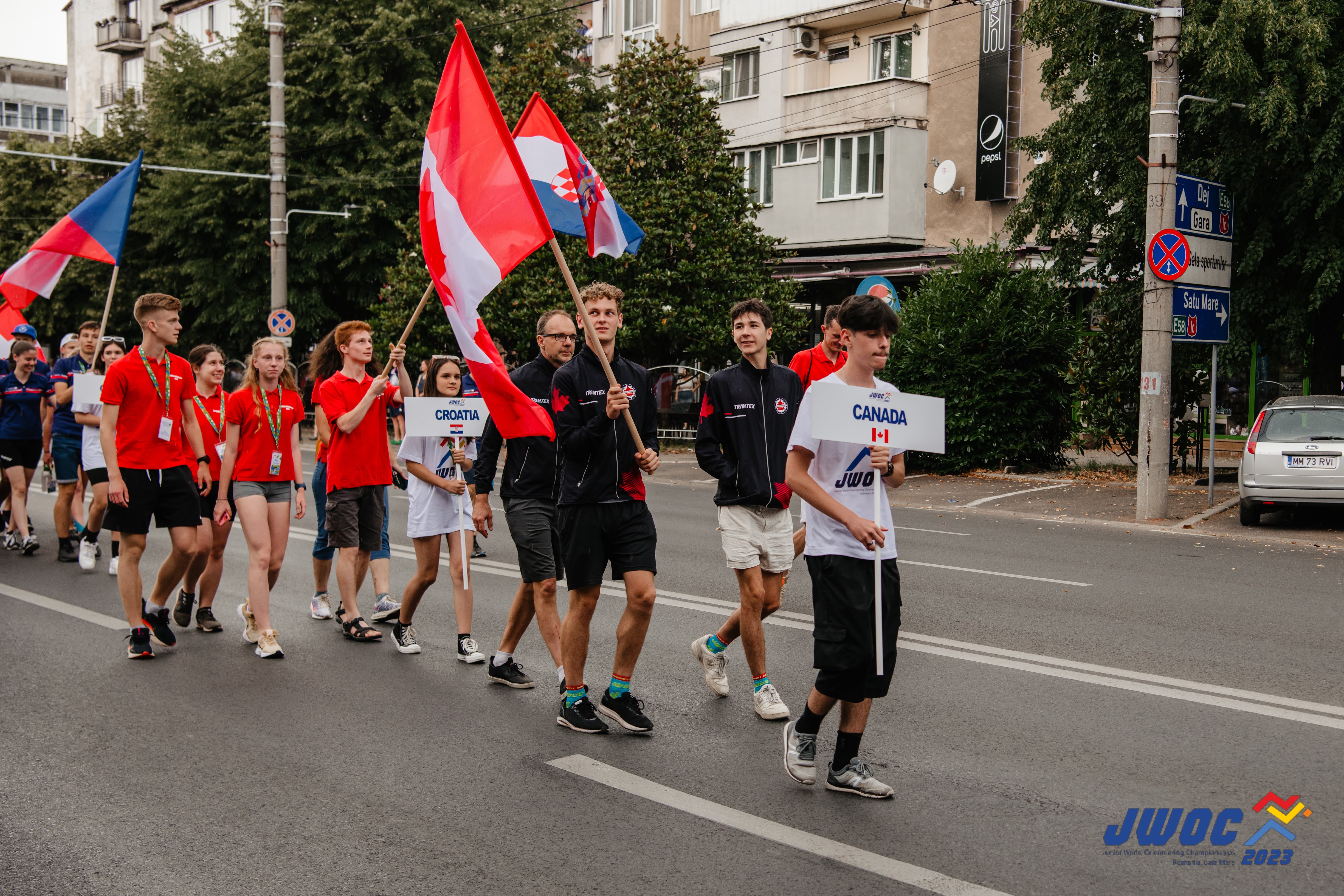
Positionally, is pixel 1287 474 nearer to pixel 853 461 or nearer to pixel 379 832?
pixel 853 461

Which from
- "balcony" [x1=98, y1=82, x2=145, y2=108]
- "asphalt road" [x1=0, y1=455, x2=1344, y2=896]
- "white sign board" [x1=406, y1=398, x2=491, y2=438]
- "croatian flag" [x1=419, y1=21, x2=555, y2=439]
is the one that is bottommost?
"asphalt road" [x1=0, y1=455, x2=1344, y2=896]

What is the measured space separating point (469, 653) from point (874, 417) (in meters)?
3.42

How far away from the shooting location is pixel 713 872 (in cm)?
409

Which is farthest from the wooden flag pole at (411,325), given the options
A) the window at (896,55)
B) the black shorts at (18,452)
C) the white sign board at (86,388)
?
the window at (896,55)

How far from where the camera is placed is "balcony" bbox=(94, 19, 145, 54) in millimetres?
61219

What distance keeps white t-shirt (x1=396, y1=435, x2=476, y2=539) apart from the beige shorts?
2003mm

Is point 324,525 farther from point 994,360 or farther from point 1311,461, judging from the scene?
point 994,360

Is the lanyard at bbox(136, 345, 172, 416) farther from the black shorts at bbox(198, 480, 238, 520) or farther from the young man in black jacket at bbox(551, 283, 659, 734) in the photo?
Result: the young man in black jacket at bbox(551, 283, 659, 734)

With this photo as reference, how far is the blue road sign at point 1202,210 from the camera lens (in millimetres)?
15273

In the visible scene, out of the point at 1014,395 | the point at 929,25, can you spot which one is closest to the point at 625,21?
the point at 929,25

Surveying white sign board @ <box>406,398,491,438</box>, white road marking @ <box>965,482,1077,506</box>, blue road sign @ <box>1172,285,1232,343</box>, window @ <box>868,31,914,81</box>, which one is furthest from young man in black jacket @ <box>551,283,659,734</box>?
window @ <box>868,31,914,81</box>

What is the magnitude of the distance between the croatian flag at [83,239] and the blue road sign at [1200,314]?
11.3 m

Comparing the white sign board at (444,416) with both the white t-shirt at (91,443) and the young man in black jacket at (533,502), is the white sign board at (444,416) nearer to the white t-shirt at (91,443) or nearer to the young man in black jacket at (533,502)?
the young man in black jacket at (533,502)

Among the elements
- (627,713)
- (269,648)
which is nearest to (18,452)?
(269,648)
